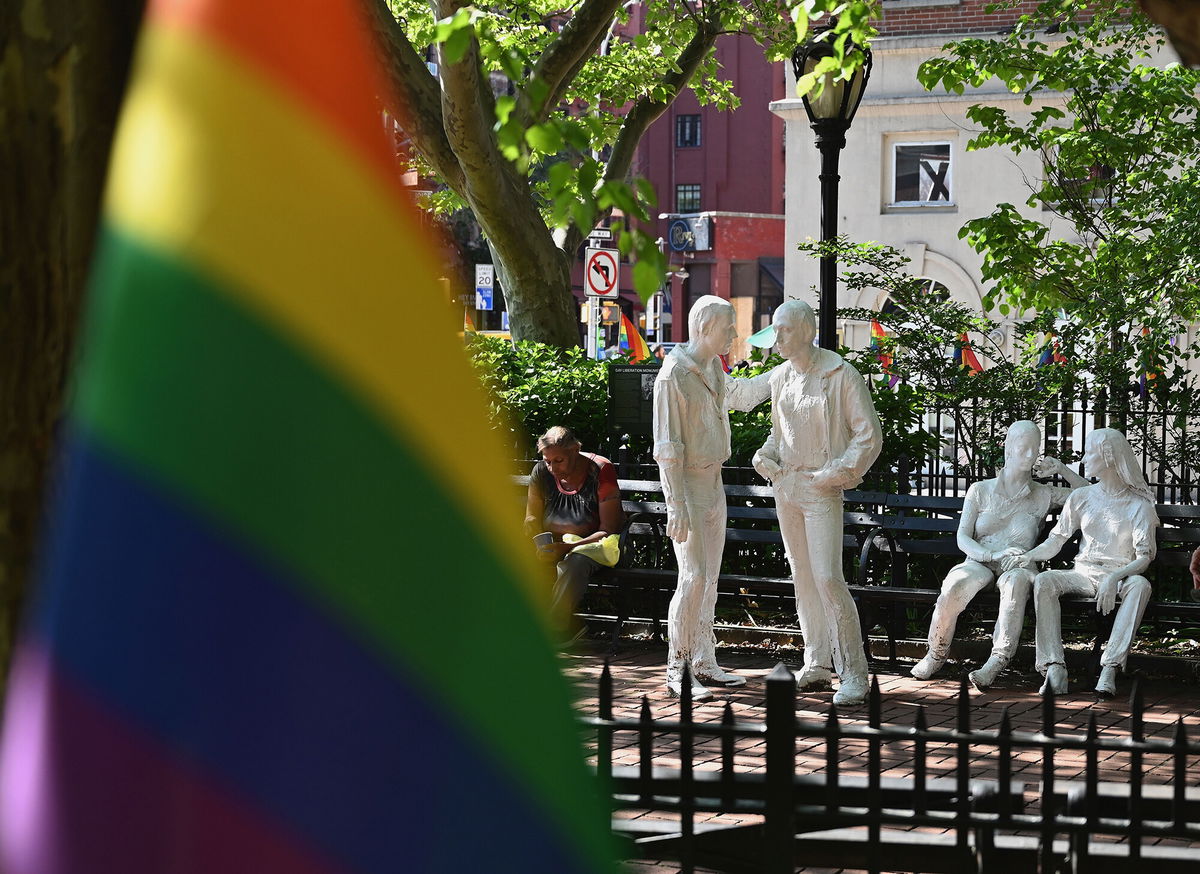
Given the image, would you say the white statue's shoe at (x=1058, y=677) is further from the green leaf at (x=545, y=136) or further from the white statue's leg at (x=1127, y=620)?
the green leaf at (x=545, y=136)

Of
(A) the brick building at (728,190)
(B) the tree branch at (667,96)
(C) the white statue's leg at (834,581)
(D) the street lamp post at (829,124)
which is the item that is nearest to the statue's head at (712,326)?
(C) the white statue's leg at (834,581)

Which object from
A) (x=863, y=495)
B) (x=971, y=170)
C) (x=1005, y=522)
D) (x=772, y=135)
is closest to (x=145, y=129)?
(x=1005, y=522)

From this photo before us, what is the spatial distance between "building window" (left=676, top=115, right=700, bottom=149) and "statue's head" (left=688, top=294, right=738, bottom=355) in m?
59.5

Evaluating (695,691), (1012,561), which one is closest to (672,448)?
(695,691)

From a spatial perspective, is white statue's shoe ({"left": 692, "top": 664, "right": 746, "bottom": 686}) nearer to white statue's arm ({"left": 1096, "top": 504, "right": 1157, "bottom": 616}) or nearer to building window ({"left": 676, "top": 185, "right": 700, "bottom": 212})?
white statue's arm ({"left": 1096, "top": 504, "right": 1157, "bottom": 616})

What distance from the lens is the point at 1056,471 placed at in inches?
404

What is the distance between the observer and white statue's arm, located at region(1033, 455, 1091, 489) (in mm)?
9953

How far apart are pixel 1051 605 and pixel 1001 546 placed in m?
0.53

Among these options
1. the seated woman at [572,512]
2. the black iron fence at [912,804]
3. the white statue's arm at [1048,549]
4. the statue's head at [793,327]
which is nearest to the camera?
→ the black iron fence at [912,804]

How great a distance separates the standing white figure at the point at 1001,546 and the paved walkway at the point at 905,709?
257 millimetres

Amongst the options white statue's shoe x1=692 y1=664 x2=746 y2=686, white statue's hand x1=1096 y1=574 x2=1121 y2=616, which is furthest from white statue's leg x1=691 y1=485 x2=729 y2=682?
white statue's hand x1=1096 y1=574 x2=1121 y2=616

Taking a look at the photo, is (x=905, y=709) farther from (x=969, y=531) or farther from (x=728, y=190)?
(x=728, y=190)

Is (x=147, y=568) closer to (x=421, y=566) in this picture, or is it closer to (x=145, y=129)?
(x=421, y=566)

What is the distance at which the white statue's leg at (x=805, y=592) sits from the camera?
8.89 m
